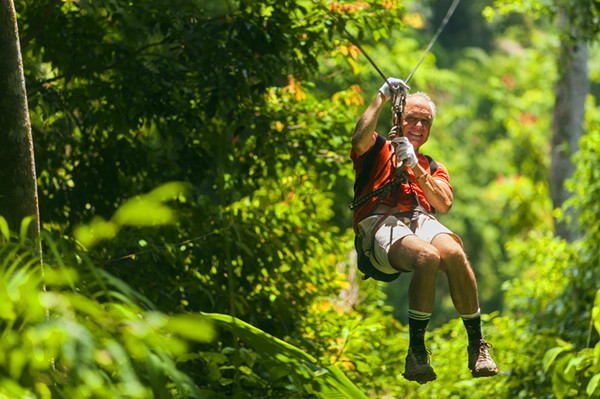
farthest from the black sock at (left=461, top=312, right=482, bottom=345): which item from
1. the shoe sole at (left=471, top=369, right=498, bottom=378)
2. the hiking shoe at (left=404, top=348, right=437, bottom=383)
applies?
the hiking shoe at (left=404, top=348, right=437, bottom=383)

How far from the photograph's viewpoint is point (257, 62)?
17.6 ft

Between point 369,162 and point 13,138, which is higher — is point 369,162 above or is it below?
above

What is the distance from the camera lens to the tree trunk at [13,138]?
10.9 ft

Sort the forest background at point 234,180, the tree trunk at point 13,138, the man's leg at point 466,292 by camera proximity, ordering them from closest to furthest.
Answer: the tree trunk at point 13,138 → the man's leg at point 466,292 → the forest background at point 234,180

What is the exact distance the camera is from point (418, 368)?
360cm

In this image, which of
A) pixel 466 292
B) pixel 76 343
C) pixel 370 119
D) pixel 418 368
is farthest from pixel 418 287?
pixel 76 343

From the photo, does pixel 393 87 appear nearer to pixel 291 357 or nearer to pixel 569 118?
pixel 291 357

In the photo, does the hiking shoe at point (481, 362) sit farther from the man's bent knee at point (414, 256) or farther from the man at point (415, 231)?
the man's bent knee at point (414, 256)

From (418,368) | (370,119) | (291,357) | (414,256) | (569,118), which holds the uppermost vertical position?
(569,118)

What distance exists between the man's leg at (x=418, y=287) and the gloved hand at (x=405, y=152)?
34 centimetres

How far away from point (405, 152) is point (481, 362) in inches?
40.7

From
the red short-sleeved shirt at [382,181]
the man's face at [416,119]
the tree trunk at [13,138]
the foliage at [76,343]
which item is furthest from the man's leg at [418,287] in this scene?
the foliage at [76,343]

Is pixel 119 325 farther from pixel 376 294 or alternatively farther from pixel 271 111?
pixel 376 294

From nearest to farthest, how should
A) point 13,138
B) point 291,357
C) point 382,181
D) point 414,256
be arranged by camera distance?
point 291,357 → point 13,138 → point 414,256 → point 382,181
